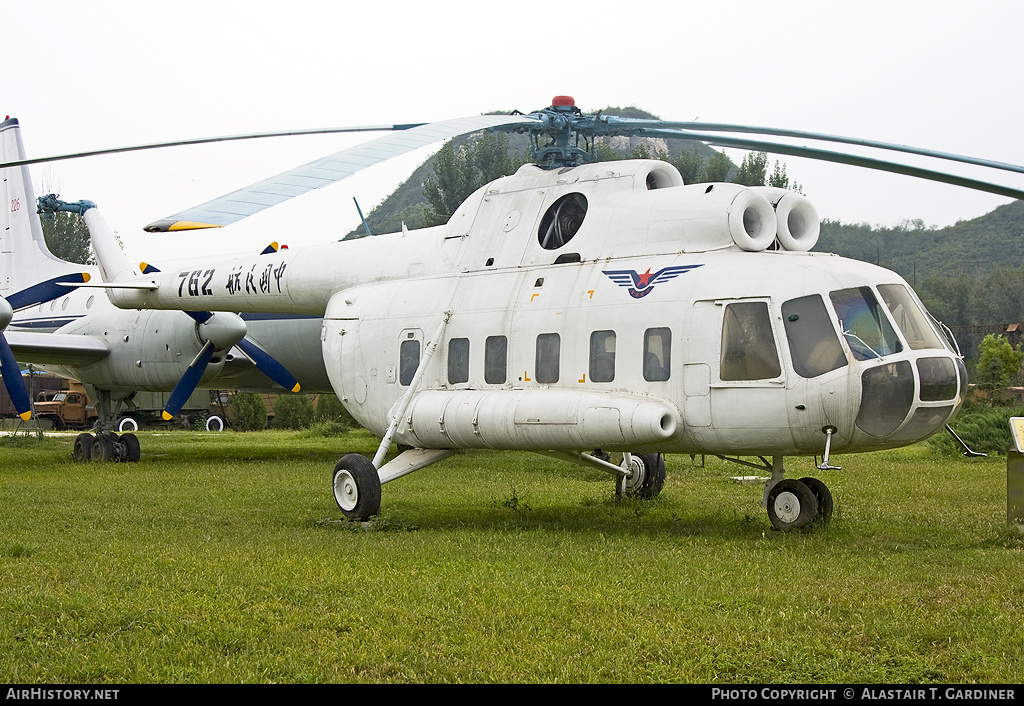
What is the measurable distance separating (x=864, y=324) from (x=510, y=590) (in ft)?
13.0

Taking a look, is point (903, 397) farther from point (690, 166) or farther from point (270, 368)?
point (690, 166)

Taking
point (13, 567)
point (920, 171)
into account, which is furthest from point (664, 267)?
point (13, 567)

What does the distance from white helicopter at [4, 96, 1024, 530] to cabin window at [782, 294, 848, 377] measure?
0.06 feet

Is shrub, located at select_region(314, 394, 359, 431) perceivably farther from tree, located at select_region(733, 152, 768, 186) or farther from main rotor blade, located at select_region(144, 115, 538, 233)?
main rotor blade, located at select_region(144, 115, 538, 233)

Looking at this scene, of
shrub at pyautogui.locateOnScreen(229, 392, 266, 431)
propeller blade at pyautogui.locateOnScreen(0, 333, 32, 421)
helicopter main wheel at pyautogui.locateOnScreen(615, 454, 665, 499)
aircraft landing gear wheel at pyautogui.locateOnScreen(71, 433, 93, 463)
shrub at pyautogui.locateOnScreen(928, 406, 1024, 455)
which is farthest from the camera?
shrub at pyautogui.locateOnScreen(229, 392, 266, 431)

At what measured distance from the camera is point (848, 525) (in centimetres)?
998

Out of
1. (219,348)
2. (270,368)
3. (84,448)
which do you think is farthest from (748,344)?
(84,448)

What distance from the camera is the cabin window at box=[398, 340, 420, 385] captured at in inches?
433

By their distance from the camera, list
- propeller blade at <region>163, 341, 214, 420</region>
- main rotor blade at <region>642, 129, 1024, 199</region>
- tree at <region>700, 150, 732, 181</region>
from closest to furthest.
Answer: main rotor blade at <region>642, 129, 1024, 199</region> → propeller blade at <region>163, 341, 214, 420</region> → tree at <region>700, 150, 732, 181</region>

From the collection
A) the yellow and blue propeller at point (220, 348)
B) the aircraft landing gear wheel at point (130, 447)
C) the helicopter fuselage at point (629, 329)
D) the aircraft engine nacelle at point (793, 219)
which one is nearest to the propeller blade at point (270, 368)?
the yellow and blue propeller at point (220, 348)

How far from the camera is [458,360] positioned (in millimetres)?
10672

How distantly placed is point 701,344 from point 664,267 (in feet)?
3.05

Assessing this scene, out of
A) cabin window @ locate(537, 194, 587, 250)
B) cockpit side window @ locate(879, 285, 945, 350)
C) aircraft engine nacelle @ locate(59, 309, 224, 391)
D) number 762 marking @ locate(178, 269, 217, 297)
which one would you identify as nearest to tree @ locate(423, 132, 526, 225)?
aircraft engine nacelle @ locate(59, 309, 224, 391)

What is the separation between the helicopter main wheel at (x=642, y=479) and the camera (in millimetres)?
12438
